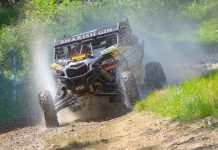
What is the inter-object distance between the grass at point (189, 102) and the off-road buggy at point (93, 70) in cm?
136

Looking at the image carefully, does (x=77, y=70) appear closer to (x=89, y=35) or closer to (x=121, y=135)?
(x=89, y=35)

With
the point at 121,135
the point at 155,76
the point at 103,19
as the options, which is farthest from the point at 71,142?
the point at 103,19

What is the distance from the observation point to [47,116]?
34.1 ft

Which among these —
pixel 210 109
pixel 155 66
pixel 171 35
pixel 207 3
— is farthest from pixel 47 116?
pixel 207 3

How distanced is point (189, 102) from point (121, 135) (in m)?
1.25

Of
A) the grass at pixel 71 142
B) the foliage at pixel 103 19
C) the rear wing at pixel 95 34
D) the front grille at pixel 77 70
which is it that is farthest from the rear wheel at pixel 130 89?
the foliage at pixel 103 19

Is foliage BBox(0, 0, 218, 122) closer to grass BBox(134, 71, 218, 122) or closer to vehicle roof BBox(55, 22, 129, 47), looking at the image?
vehicle roof BBox(55, 22, 129, 47)

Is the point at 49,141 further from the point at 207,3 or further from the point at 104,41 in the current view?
the point at 207,3

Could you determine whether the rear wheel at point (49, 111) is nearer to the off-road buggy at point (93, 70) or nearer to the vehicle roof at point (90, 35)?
the off-road buggy at point (93, 70)

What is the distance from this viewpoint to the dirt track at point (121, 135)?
646 centimetres

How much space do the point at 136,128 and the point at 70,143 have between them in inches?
44.6

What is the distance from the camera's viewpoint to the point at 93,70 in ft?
34.3

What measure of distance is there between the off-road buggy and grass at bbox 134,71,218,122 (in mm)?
1365

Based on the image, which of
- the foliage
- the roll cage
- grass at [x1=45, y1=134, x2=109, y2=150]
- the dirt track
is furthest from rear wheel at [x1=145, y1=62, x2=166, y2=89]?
the foliage
